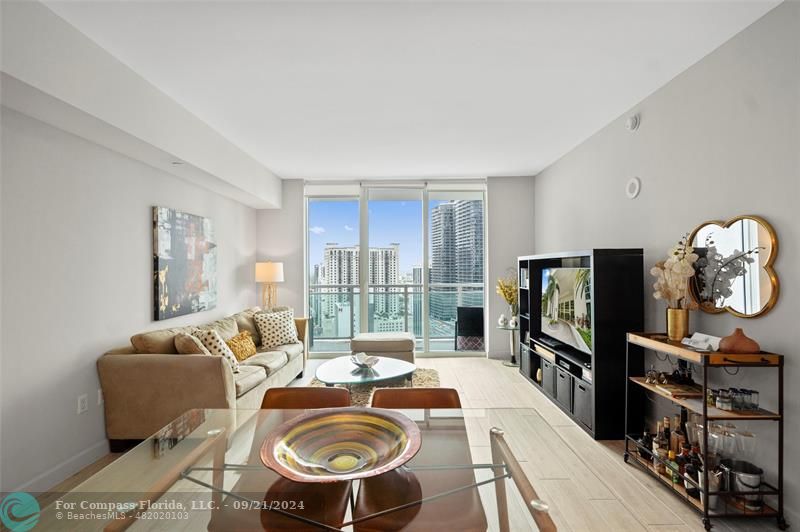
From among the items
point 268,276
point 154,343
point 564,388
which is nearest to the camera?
point 154,343

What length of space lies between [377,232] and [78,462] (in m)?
4.34

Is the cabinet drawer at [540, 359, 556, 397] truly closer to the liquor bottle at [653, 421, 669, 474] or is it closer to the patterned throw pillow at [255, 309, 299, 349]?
the liquor bottle at [653, 421, 669, 474]

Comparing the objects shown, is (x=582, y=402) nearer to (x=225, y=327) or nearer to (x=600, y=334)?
(x=600, y=334)

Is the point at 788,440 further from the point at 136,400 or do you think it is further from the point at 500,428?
the point at 136,400

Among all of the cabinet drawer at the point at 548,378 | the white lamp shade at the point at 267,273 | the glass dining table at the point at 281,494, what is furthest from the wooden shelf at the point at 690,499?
the white lamp shade at the point at 267,273

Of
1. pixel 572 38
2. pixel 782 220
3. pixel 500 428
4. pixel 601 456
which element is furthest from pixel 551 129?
pixel 500 428

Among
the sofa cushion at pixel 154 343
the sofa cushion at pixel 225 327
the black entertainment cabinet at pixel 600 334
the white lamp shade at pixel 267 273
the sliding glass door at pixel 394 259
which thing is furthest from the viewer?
the sliding glass door at pixel 394 259

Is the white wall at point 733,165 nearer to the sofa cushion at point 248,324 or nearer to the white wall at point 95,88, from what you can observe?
the white wall at point 95,88

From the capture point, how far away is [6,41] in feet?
6.00

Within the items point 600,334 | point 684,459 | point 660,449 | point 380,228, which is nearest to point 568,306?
point 600,334

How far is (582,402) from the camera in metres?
3.39

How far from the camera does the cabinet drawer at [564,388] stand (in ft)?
11.9

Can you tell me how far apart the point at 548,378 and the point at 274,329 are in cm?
316

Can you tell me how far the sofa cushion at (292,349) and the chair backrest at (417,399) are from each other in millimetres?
2659
